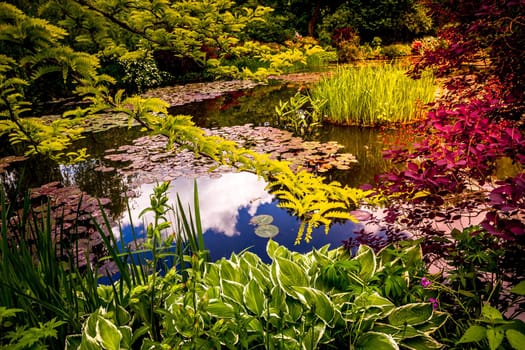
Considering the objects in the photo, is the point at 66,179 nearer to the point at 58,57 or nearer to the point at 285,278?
the point at 58,57

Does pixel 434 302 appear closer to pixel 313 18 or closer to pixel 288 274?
pixel 288 274

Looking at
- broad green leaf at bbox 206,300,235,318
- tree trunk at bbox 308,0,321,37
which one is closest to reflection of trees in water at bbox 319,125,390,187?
broad green leaf at bbox 206,300,235,318

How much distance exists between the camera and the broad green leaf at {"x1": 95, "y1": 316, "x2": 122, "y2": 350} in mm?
1296

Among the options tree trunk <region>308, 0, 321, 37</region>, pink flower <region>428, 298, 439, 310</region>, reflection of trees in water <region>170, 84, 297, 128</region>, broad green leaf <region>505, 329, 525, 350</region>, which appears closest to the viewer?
broad green leaf <region>505, 329, 525, 350</region>

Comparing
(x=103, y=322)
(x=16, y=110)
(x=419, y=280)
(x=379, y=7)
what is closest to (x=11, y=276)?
(x=103, y=322)

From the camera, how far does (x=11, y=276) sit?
1508mm

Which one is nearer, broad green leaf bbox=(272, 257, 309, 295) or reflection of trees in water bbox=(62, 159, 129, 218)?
broad green leaf bbox=(272, 257, 309, 295)

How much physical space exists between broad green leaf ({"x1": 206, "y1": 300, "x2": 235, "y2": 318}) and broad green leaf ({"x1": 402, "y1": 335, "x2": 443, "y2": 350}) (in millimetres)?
764

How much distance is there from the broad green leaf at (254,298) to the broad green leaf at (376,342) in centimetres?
44

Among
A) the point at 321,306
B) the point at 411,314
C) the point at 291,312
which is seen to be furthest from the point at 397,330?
the point at 291,312

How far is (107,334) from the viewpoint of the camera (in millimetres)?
1318

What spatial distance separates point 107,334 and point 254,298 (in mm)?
610

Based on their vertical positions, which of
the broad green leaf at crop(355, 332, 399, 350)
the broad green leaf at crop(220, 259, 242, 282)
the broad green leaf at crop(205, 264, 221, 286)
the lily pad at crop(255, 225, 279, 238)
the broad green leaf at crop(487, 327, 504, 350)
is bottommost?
the lily pad at crop(255, 225, 279, 238)

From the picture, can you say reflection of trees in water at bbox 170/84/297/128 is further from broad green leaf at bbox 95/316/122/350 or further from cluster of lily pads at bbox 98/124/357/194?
broad green leaf at bbox 95/316/122/350
